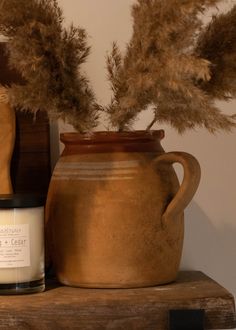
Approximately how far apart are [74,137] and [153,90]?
13cm

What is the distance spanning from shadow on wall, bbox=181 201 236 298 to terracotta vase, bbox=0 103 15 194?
10.2 inches

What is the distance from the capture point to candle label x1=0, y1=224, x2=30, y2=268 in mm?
629

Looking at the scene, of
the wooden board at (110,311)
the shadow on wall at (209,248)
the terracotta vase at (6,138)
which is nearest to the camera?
the wooden board at (110,311)

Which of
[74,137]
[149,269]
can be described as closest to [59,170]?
[74,137]

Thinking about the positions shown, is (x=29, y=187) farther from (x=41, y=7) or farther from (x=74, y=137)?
(x=41, y=7)

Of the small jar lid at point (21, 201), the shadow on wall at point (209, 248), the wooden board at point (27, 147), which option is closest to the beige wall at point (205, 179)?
the shadow on wall at point (209, 248)

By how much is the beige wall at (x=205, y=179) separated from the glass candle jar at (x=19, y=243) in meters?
0.25

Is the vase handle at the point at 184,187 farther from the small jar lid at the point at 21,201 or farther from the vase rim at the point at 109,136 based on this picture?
the small jar lid at the point at 21,201

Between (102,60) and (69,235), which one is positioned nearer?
(69,235)

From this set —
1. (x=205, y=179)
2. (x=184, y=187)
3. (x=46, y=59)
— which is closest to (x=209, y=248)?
(x=205, y=179)

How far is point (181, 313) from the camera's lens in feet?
1.99

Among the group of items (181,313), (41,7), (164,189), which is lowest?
(181,313)

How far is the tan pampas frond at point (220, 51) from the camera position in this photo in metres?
0.63

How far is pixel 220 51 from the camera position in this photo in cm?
63
